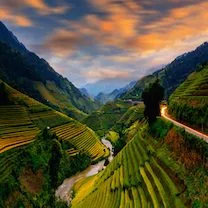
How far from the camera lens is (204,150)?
137ft

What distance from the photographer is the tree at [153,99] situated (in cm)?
7588

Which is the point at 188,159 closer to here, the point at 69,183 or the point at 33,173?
the point at 33,173

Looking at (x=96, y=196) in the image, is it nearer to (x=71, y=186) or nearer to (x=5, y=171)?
(x=5, y=171)

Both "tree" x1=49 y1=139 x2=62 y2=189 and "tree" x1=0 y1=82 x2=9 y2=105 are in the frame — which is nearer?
"tree" x1=49 y1=139 x2=62 y2=189

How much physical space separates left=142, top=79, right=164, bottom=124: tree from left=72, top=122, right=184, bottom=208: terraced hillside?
5.19 metres

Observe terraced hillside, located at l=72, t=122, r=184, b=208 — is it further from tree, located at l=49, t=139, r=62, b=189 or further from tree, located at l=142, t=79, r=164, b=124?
tree, located at l=49, t=139, r=62, b=189

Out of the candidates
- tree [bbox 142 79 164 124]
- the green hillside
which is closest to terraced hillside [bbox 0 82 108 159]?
the green hillside

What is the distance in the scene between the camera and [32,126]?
451 feet

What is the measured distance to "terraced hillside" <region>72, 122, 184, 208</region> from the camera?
40537mm

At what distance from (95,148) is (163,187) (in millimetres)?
118375

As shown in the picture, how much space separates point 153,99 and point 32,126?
69922mm

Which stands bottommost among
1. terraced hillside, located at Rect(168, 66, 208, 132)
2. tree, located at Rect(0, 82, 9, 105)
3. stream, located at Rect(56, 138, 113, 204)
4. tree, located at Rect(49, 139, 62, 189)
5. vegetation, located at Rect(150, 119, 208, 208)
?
stream, located at Rect(56, 138, 113, 204)

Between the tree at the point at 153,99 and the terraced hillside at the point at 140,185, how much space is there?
5.19 metres

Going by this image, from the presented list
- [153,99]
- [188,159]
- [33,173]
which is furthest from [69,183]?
[188,159]
